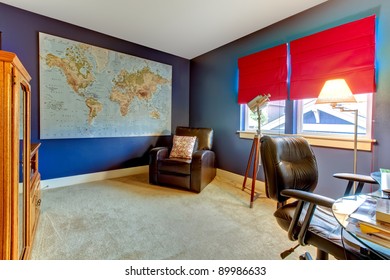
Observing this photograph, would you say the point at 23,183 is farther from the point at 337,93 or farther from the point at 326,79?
the point at 326,79

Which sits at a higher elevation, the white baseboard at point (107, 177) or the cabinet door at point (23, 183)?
the cabinet door at point (23, 183)

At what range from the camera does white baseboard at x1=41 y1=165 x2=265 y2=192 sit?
2.95 meters

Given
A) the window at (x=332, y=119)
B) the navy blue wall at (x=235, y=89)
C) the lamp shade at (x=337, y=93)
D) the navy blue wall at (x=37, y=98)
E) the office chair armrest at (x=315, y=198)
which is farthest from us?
the navy blue wall at (x=37, y=98)

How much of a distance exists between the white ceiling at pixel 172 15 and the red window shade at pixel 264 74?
0.41 meters

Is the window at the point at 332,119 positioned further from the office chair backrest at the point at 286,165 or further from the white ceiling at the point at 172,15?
the white ceiling at the point at 172,15

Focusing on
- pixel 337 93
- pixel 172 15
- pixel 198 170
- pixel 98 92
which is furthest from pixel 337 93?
pixel 98 92

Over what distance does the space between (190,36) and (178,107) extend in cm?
148

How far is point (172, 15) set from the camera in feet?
8.59

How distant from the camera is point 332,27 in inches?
87.0

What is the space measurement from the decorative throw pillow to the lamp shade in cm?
198

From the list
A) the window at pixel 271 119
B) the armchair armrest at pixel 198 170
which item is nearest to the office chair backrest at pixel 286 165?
the window at pixel 271 119

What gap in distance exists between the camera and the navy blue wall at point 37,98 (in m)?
2.59

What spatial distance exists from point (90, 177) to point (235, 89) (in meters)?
2.84

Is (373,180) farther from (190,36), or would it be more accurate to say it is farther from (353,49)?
(190,36)
